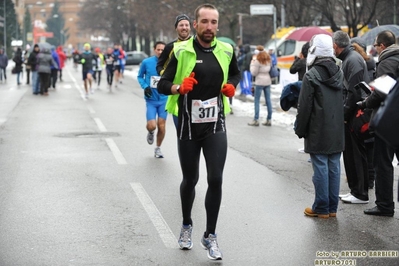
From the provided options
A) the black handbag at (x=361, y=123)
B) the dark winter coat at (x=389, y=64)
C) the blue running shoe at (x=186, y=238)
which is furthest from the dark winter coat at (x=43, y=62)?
the blue running shoe at (x=186, y=238)

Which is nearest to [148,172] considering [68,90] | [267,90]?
[267,90]

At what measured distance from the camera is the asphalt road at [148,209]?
21.7ft

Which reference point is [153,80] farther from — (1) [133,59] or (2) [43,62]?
(1) [133,59]

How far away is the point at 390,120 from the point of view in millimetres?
4816

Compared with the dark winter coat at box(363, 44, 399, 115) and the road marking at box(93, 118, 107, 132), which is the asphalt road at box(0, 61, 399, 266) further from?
the dark winter coat at box(363, 44, 399, 115)

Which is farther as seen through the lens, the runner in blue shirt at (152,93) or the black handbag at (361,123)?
the runner in blue shirt at (152,93)

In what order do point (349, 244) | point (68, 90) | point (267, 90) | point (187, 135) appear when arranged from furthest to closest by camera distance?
point (68, 90), point (267, 90), point (349, 244), point (187, 135)

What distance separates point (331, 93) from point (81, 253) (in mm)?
3009

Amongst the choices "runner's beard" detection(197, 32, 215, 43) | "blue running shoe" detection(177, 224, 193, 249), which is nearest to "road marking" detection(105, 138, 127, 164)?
"blue running shoe" detection(177, 224, 193, 249)

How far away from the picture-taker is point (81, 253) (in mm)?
6582

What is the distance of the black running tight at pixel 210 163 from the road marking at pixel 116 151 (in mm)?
5522

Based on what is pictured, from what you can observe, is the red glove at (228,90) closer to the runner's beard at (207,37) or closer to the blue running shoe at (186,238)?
the runner's beard at (207,37)

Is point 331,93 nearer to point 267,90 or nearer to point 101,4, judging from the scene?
point 267,90

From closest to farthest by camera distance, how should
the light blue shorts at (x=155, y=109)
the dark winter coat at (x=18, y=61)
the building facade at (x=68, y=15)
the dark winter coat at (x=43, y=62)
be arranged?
the light blue shorts at (x=155, y=109)
the dark winter coat at (x=43, y=62)
the dark winter coat at (x=18, y=61)
the building facade at (x=68, y=15)
